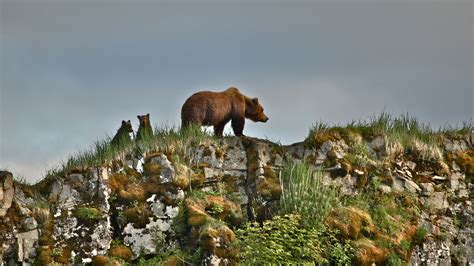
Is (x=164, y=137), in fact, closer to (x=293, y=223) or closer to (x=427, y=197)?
(x=293, y=223)

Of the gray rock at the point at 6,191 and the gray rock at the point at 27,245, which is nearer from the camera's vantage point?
the gray rock at the point at 27,245

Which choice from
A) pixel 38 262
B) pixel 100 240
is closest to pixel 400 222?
pixel 100 240

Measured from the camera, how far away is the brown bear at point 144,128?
15422mm

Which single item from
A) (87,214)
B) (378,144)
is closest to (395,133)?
(378,144)

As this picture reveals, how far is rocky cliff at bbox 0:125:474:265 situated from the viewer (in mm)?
13609

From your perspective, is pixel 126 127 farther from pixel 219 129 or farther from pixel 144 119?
pixel 219 129

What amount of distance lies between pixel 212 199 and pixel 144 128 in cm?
220

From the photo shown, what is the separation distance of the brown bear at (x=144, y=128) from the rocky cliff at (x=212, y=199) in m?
0.37

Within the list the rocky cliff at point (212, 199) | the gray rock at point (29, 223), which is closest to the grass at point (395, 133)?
the rocky cliff at point (212, 199)

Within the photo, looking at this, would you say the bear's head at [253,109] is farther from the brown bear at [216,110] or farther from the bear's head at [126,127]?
the bear's head at [126,127]

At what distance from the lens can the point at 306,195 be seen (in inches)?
584

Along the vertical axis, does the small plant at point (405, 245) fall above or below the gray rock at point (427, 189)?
below

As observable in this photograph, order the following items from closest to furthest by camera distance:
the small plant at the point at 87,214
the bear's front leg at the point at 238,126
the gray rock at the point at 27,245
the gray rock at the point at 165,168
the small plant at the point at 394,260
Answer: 1. the gray rock at the point at 27,245
2. the small plant at the point at 87,214
3. the small plant at the point at 394,260
4. the gray rock at the point at 165,168
5. the bear's front leg at the point at 238,126

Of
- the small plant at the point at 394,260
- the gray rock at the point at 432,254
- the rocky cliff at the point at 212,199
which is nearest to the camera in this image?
the rocky cliff at the point at 212,199
